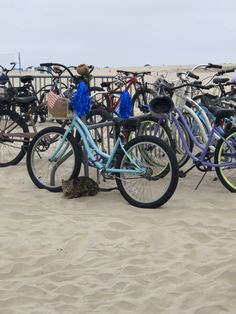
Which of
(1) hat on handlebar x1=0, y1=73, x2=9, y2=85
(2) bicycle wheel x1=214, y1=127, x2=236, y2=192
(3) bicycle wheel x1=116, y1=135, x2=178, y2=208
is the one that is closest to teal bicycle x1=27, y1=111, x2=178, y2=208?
(3) bicycle wheel x1=116, y1=135, x2=178, y2=208

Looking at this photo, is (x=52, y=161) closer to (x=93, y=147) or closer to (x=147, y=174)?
(x=93, y=147)

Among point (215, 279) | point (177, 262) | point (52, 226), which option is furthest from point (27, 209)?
point (215, 279)

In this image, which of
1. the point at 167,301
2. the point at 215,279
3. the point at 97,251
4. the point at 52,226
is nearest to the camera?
the point at 167,301

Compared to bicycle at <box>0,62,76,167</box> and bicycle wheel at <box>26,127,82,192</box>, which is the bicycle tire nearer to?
bicycle wheel at <box>26,127,82,192</box>

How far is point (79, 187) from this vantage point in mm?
5203

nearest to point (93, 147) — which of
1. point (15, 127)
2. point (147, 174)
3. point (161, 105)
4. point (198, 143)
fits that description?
point (147, 174)

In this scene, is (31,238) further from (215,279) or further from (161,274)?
(215,279)

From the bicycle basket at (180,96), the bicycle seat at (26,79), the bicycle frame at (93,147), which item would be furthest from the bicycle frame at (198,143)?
the bicycle seat at (26,79)

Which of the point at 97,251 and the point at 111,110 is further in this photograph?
the point at 111,110

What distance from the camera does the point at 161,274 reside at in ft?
10.9

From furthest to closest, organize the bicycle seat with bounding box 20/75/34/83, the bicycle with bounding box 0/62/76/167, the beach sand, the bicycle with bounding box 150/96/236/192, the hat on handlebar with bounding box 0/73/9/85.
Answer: the bicycle seat with bounding box 20/75/34/83 → the hat on handlebar with bounding box 0/73/9/85 → the bicycle with bounding box 0/62/76/167 → the bicycle with bounding box 150/96/236/192 → the beach sand

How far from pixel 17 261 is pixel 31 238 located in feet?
1.52

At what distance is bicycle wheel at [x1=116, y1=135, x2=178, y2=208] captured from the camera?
4.70 metres

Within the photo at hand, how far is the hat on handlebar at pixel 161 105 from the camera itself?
516cm
